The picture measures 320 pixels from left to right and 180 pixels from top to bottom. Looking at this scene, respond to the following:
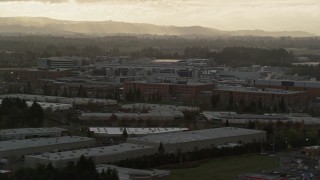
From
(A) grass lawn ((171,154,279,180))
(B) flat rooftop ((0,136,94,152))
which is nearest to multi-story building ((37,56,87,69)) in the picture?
(B) flat rooftop ((0,136,94,152))

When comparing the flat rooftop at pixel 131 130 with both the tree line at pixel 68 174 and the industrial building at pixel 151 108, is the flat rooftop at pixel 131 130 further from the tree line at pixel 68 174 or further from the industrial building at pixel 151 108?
the tree line at pixel 68 174

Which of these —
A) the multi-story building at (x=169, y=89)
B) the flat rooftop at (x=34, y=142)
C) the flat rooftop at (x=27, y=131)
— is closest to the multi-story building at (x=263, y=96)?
the multi-story building at (x=169, y=89)

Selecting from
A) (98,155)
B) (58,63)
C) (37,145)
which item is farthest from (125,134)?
(58,63)

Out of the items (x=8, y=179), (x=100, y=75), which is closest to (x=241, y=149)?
(x=8, y=179)

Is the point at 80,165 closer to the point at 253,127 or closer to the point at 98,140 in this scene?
the point at 98,140

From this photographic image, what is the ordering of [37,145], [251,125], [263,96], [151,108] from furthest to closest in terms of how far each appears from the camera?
[263,96] → [151,108] → [251,125] → [37,145]

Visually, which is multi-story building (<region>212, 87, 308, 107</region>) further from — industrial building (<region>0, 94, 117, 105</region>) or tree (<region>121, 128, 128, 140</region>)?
tree (<region>121, 128, 128, 140</region>)

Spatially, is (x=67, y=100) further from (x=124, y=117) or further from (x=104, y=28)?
(x=104, y=28)

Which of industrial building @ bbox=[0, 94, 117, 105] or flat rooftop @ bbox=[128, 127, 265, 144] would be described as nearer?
flat rooftop @ bbox=[128, 127, 265, 144]
